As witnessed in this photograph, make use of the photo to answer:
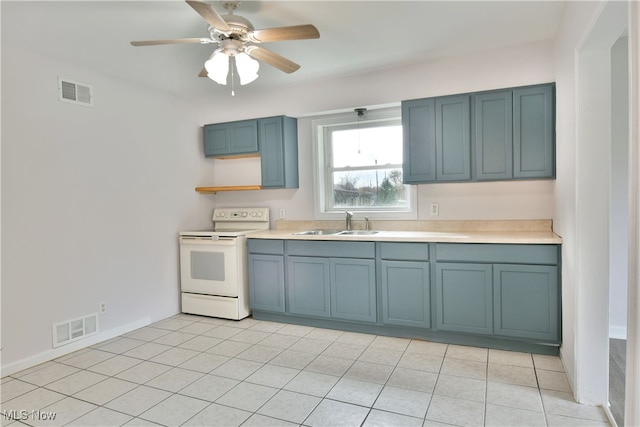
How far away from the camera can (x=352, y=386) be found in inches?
94.3

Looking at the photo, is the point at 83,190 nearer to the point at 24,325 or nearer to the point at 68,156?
the point at 68,156

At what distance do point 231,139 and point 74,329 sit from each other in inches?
91.2

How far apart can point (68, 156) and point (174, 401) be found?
2.13m

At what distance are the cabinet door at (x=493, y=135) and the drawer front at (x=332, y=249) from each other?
109cm

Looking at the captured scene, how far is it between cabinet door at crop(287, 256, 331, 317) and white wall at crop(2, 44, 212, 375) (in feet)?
4.56

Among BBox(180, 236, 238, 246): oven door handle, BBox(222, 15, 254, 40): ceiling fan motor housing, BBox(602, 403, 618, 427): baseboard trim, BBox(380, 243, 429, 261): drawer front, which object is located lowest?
BBox(602, 403, 618, 427): baseboard trim

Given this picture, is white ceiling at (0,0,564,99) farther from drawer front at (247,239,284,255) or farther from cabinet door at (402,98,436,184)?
drawer front at (247,239,284,255)

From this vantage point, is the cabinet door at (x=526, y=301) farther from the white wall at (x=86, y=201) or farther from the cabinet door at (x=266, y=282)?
the white wall at (x=86, y=201)

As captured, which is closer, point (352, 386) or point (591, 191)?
point (591, 191)

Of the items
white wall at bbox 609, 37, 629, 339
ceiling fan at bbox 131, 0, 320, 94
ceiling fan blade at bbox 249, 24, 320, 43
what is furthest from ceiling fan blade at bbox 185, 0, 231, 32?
white wall at bbox 609, 37, 629, 339

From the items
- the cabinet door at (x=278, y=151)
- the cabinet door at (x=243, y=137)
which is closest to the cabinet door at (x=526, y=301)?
the cabinet door at (x=278, y=151)

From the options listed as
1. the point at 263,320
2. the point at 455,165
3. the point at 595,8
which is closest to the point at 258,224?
the point at 263,320

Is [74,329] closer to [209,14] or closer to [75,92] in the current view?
[75,92]

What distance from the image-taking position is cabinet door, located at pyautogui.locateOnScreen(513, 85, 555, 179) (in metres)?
2.89
